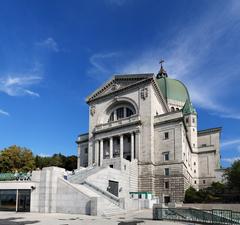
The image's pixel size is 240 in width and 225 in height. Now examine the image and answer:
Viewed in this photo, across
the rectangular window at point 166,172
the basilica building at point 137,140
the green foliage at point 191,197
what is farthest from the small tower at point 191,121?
the green foliage at point 191,197

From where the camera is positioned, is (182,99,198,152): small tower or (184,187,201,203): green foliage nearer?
(184,187,201,203): green foliage

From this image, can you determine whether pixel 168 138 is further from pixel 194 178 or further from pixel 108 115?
pixel 194 178

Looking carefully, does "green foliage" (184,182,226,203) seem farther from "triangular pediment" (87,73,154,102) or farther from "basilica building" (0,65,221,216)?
"triangular pediment" (87,73,154,102)

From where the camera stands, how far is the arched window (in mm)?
66562

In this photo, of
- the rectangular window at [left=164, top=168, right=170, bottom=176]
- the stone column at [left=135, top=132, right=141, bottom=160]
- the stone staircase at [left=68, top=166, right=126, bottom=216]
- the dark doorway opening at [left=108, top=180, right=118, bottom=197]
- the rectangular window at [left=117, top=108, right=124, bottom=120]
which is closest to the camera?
the stone staircase at [left=68, top=166, right=126, bottom=216]

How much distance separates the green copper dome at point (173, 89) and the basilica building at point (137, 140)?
70.4ft

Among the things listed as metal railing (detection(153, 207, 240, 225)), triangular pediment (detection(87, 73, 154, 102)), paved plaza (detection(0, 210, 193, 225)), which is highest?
triangular pediment (detection(87, 73, 154, 102))

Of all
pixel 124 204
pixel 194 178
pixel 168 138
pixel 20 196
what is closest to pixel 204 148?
pixel 194 178

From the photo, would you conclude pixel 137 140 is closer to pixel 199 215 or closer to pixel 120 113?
pixel 120 113

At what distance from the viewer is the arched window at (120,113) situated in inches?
2621

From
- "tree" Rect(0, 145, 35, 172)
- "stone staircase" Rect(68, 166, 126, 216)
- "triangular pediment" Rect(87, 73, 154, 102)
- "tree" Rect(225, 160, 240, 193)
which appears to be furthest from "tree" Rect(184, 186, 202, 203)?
"tree" Rect(0, 145, 35, 172)

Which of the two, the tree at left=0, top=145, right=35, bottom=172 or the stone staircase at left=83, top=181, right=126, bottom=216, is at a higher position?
the tree at left=0, top=145, right=35, bottom=172

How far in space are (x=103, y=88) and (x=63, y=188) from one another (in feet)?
130

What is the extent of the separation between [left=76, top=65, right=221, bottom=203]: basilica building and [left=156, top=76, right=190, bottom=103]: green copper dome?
70.4ft
